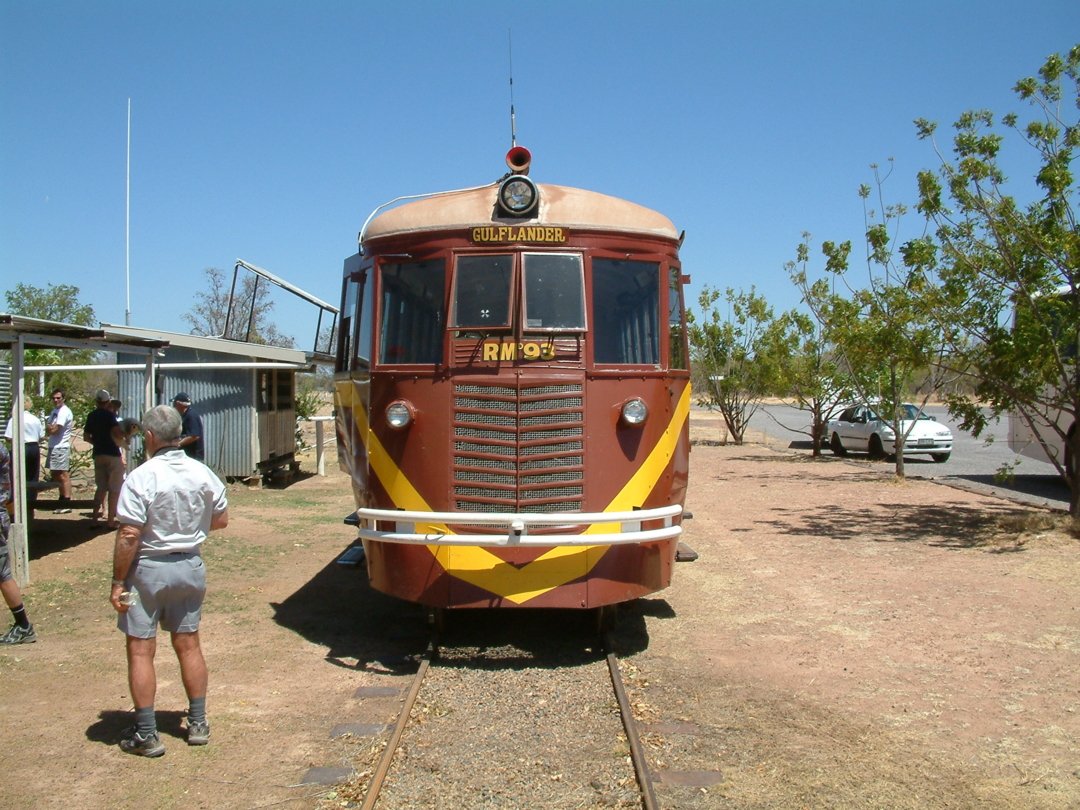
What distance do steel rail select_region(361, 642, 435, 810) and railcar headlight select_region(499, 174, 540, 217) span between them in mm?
3097

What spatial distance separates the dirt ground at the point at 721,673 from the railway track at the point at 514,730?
237mm

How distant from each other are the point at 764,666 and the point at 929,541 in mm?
5836

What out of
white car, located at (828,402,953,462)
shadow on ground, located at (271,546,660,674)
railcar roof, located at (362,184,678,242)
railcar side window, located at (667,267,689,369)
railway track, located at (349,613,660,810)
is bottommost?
railway track, located at (349,613,660,810)

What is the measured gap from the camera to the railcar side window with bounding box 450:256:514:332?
6.92 m

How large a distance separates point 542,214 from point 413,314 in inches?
44.2

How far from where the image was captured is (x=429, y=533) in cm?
674

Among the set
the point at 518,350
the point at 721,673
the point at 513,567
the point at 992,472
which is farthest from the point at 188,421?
the point at 992,472

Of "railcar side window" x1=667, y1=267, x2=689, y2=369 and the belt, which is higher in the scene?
"railcar side window" x1=667, y1=267, x2=689, y2=369

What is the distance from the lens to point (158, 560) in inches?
208

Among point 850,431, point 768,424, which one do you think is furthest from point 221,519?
point 768,424

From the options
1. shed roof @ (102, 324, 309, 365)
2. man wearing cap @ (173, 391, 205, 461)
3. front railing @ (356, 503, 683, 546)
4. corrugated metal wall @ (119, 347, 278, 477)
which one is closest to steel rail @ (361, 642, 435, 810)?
front railing @ (356, 503, 683, 546)

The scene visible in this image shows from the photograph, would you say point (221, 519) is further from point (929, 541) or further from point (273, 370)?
point (273, 370)

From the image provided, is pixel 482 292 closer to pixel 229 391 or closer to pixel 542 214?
pixel 542 214

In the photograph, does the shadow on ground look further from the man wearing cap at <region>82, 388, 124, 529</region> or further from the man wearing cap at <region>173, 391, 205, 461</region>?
the man wearing cap at <region>82, 388, 124, 529</region>
